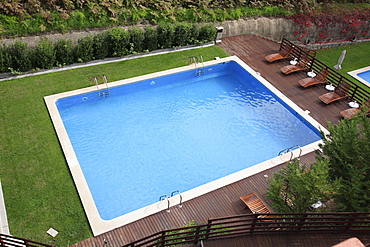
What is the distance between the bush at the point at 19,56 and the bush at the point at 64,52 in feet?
4.40

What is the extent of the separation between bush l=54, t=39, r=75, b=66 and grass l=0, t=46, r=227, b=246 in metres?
0.59

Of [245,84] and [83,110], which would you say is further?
[245,84]

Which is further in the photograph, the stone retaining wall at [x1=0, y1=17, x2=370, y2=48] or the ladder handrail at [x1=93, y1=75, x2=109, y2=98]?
the stone retaining wall at [x1=0, y1=17, x2=370, y2=48]

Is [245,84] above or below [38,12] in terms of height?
below

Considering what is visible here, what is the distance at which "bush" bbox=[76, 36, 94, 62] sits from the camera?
1738 centimetres

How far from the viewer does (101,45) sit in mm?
17812

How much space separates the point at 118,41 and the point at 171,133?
20.0 feet

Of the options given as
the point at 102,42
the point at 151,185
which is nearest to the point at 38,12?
the point at 102,42

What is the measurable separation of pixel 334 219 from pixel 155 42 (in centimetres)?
1298

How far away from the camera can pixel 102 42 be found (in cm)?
1784

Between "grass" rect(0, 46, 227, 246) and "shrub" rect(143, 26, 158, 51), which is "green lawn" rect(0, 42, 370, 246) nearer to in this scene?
"grass" rect(0, 46, 227, 246)

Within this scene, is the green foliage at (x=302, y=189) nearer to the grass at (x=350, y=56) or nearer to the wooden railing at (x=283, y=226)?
the wooden railing at (x=283, y=226)

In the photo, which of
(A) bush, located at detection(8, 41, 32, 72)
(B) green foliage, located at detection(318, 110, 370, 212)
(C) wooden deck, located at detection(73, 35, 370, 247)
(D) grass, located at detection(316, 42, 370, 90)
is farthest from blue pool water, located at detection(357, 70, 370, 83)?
(A) bush, located at detection(8, 41, 32, 72)

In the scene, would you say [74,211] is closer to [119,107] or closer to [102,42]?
[119,107]
